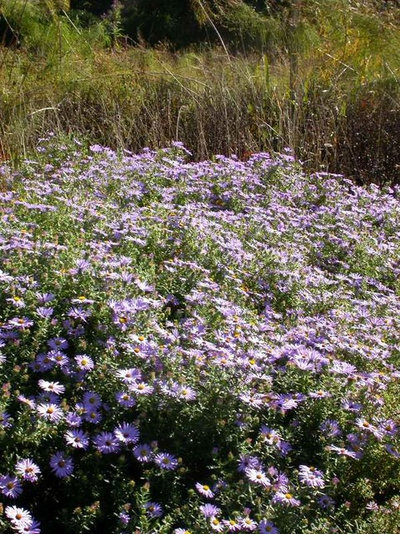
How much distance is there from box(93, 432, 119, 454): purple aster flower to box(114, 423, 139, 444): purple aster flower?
2 cm

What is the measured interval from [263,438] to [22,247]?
122cm

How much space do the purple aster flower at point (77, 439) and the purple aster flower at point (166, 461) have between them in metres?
0.22

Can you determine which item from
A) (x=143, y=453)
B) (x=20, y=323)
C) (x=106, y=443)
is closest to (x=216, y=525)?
(x=143, y=453)

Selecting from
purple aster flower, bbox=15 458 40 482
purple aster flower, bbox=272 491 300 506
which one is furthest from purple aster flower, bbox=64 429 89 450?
purple aster flower, bbox=272 491 300 506

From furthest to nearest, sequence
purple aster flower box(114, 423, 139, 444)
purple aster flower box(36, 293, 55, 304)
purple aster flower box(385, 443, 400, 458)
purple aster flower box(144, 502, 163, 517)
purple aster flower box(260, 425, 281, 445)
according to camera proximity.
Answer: purple aster flower box(36, 293, 55, 304)
purple aster flower box(385, 443, 400, 458)
purple aster flower box(260, 425, 281, 445)
purple aster flower box(114, 423, 139, 444)
purple aster flower box(144, 502, 163, 517)

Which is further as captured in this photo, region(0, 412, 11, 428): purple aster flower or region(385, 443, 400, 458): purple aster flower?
region(385, 443, 400, 458): purple aster flower

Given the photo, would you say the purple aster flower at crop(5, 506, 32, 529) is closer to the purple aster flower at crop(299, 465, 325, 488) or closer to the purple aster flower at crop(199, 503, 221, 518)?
the purple aster flower at crop(199, 503, 221, 518)

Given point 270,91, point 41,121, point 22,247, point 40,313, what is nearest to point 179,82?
point 270,91

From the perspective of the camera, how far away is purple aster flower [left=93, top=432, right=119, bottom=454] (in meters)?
2.06

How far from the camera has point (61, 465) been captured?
A: 2027 mm

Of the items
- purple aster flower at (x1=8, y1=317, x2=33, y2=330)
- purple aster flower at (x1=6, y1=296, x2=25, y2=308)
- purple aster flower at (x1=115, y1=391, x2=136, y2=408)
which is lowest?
purple aster flower at (x1=115, y1=391, x2=136, y2=408)

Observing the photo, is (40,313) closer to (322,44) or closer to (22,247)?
Answer: (22,247)

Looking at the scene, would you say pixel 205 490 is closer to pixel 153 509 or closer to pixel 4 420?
pixel 153 509

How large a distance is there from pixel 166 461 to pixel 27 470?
15.9 inches
